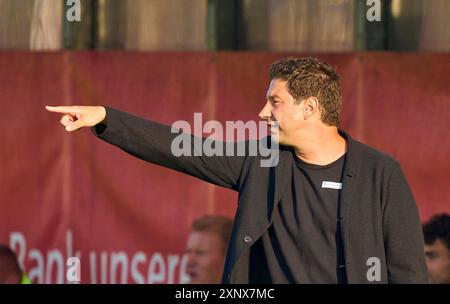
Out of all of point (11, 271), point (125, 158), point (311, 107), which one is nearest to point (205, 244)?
point (125, 158)

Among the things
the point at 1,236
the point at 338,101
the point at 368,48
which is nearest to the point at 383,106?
the point at 368,48

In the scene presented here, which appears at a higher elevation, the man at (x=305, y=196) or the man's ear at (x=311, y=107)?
the man's ear at (x=311, y=107)

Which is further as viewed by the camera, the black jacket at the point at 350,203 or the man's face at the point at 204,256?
the man's face at the point at 204,256

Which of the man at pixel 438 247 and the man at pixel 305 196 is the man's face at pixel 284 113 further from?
the man at pixel 438 247

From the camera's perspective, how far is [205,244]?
8.38 metres

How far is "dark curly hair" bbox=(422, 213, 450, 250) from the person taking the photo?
8.32m

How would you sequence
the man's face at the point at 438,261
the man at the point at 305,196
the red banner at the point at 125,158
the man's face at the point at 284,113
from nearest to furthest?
the man at the point at 305,196, the man's face at the point at 284,113, the man's face at the point at 438,261, the red banner at the point at 125,158

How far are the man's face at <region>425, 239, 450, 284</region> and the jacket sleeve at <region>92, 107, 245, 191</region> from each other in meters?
3.79

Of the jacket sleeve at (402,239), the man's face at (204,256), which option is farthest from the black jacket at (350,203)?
the man's face at (204,256)

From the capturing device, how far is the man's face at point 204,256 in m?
8.28

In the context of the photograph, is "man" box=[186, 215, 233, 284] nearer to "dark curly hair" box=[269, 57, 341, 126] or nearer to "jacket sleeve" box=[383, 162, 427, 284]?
"dark curly hair" box=[269, 57, 341, 126]

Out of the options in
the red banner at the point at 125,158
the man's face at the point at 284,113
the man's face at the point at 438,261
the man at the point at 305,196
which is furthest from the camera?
the red banner at the point at 125,158

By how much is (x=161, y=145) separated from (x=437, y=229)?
13.5 ft

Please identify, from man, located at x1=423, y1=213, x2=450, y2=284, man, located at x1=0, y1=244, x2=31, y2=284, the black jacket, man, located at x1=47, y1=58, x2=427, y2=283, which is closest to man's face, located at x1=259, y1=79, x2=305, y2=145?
man, located at x1=47, y1=58, x2=427, y2=283
